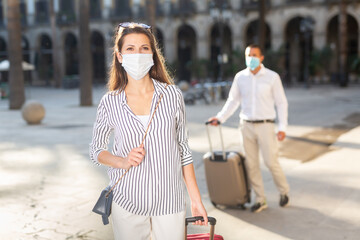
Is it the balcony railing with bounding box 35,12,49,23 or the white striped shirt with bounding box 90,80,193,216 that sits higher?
the balcony railing with bounding box 35,12,49,23

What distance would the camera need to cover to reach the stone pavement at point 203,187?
4.86 meters

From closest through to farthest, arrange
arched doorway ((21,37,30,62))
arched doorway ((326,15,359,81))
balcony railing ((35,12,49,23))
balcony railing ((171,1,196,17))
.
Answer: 1. arched doorway ((326,15,359,81))
2. balcony railing ((171,1,196,17))
3. balcony railing ((35,12,49,23))
4. arched doorway ((21,37,30,62))

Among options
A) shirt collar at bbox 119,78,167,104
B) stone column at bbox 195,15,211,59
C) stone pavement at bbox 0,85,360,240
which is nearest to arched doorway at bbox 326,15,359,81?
stone column at bbox 195,15,211,59

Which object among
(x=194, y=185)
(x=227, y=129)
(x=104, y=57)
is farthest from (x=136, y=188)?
(x=104, y=57)

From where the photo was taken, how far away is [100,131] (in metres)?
2.51

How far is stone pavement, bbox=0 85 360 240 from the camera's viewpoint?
15.9 ft

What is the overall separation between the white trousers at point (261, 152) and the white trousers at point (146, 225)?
307 centimetres

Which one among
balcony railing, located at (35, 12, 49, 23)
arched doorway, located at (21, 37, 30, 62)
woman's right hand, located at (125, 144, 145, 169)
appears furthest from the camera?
arched doorway, located at (21, 37, 30, 62)

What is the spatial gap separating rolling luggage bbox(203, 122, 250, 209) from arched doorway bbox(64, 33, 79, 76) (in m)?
45.0

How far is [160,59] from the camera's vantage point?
2.62m

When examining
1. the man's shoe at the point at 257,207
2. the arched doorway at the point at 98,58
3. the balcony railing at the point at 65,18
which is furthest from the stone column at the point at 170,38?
the man's shoe at the point at 257,207

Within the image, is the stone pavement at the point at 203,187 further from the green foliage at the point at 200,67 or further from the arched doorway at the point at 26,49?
the arched doorway at the point at 26,49

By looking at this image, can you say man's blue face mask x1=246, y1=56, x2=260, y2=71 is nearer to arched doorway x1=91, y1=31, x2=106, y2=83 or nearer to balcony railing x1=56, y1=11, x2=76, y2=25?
balcony railing x1=56, y1=11, x2=76, y2=25

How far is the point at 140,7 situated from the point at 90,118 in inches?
1165
